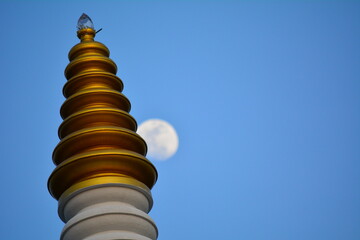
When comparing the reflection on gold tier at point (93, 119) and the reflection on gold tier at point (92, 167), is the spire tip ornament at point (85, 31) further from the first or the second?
the reflection on gold tier at point (92, 167)

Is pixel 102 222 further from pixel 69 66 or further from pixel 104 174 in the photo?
pixel 69 66

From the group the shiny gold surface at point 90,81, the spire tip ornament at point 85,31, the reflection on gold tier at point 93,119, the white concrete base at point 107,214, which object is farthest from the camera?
the spire tip ornament at point 85,31

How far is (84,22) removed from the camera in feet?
42.1

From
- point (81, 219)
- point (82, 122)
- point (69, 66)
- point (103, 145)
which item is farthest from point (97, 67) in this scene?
point (81, 219)

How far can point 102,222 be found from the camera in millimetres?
7184

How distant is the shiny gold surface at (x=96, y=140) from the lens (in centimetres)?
799

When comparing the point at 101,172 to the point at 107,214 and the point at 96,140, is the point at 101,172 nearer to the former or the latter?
the point at 96,140

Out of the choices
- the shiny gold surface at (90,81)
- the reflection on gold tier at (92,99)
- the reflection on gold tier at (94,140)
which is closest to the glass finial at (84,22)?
the shiny gold surface at (90,81)

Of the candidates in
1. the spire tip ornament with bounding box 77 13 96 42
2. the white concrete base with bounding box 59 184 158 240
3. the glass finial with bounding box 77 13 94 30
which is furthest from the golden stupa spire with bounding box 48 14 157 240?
the glass finial with bounding box 77 13 94 30

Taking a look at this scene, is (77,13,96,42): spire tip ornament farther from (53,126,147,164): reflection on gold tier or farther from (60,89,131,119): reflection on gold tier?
(53,126,147,164): reflection on gold tier

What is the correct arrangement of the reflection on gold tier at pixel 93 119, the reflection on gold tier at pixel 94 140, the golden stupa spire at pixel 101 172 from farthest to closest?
1. the reflection on gold tier at pixel 93 119
2. the reflection on gold tier at pixel 94 140
3. the golden stupa spire at pixel 101 172

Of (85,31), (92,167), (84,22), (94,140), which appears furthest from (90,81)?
(84,22)

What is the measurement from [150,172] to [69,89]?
292cm

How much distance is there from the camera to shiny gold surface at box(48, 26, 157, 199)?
7.99 metres
